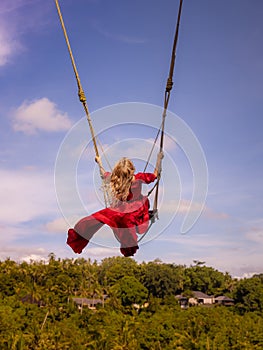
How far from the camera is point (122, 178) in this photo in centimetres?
464

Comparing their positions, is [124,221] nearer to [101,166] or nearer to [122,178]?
[122,178]

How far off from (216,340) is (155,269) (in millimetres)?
36982

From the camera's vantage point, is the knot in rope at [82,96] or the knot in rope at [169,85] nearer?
the knot in rope at [169,85]

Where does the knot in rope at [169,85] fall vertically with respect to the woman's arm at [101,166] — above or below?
above

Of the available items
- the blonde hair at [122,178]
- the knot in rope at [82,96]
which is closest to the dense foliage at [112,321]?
the knot in rope at [82,96]

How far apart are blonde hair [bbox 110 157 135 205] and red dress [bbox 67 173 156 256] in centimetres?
14

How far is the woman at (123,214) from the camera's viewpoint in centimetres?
466

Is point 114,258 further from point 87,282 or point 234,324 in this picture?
point 234,324

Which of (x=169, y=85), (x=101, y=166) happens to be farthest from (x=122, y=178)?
(x=169, y=85)

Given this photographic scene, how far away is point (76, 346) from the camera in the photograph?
2722cm

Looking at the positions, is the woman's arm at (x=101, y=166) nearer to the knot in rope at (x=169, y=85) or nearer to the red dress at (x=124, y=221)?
the red dress at (x=124, y=221)

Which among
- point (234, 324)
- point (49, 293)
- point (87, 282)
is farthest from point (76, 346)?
point (87, 282)

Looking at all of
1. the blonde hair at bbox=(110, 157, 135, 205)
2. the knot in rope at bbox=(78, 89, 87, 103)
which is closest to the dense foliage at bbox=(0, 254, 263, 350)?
the knot in rope at bbox=(78, 89, 87, 103)

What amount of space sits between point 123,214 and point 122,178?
0.38 metres
